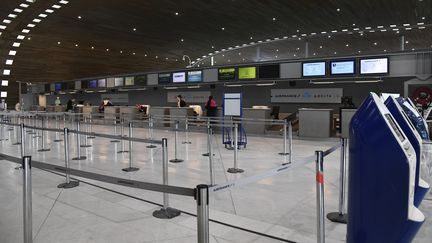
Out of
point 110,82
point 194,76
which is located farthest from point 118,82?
point 194,76

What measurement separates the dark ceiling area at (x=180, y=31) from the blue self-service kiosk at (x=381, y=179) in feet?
39.9

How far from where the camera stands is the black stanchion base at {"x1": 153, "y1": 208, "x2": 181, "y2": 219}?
4.34 m

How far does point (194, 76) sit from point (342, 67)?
7298 millimetres

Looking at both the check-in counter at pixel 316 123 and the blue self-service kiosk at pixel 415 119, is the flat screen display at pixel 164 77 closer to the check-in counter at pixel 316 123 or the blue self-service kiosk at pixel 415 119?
the check-in counter at pixel 316 123

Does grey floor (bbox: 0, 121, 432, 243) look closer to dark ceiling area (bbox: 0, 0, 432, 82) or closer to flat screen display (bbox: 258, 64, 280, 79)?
flat screen display (bbox: 258, 64, 280, 79)

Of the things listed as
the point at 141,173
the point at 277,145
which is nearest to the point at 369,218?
the point at 141,173

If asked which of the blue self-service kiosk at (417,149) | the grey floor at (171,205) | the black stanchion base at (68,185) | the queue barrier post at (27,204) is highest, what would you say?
the blue self-service kiosk at (417,149)

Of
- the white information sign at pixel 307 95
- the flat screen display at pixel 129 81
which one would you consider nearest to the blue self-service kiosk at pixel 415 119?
the white information sign at pixel 307 95

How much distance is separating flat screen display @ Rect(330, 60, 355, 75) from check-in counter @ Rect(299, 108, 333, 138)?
1.70m

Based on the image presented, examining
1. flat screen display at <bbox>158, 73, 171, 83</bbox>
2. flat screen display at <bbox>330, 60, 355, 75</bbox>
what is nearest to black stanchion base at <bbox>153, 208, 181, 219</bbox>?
flat screen display at <bbox>330, 60, 355, 75</bbox>

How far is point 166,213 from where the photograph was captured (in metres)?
4.43

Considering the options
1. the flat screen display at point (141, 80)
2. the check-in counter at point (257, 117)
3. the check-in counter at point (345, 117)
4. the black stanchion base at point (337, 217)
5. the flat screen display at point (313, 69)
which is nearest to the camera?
the black stanchion base at point (337, 217)

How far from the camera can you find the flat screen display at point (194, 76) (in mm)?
17250

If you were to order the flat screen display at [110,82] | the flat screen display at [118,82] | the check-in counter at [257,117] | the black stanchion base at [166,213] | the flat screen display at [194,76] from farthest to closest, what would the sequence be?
the flat screen display at [110,82] → the flat screen display at [118,82] → the flat screen display at [194,76] → the check-in counter at [257,117] → the black stanchion base at [166,213]
